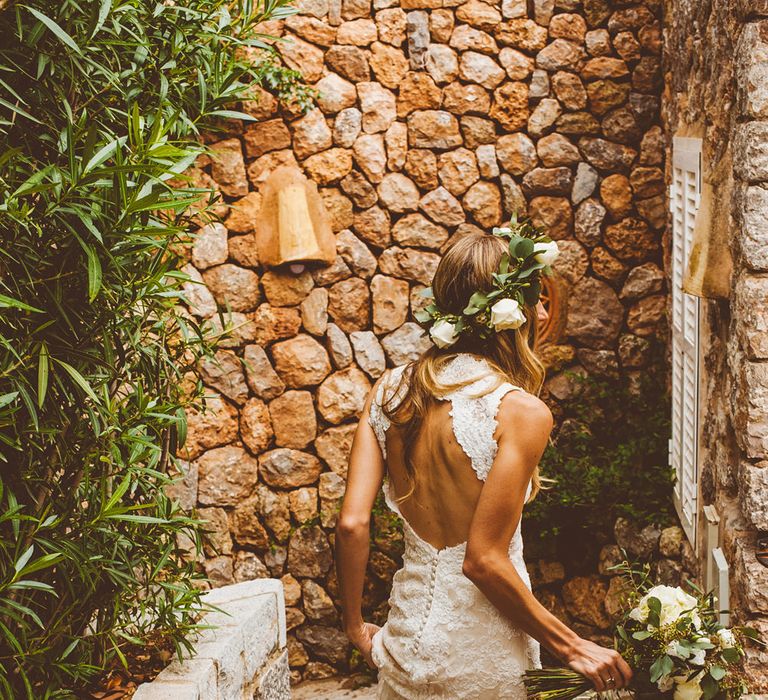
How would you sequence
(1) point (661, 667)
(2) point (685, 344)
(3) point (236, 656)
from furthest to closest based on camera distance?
(2) point (685, 344)
(3) point (236, 656)
(1) point (661, 667)

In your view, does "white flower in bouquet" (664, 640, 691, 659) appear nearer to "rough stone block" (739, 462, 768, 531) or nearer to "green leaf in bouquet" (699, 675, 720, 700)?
"green leaf in bouquet" (699, 675, 720, 700)

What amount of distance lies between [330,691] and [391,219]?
247 cm

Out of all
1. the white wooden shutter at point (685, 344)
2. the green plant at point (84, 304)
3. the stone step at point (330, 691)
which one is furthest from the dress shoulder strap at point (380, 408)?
the stone step at point (330, 691)

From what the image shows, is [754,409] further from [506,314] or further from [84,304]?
[84,304]

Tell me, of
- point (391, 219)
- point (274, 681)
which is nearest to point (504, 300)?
point (274, 681)

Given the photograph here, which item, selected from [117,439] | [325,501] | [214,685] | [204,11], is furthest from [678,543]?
[204,11]

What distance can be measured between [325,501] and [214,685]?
80.5 inches

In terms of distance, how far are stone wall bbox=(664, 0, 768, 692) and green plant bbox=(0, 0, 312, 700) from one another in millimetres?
1456

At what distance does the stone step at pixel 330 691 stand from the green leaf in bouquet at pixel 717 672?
9.24 ft

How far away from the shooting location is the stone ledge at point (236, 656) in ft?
7.67

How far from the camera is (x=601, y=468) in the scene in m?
4.25

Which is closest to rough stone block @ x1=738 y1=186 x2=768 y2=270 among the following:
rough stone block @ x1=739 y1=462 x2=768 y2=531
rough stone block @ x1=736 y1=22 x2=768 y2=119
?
rough stone block @ x1=736 y1=22 x2=768 y2=119

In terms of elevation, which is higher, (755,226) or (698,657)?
(755,226)

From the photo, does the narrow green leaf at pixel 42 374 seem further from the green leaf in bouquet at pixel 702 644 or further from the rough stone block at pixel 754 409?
the rough stone block at pixel 754 409
